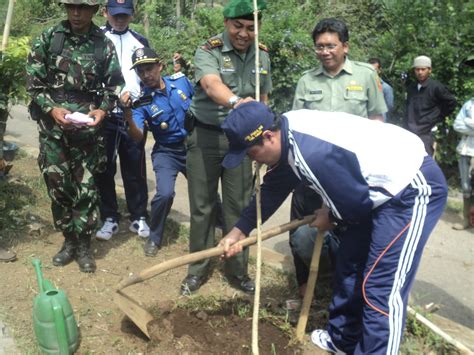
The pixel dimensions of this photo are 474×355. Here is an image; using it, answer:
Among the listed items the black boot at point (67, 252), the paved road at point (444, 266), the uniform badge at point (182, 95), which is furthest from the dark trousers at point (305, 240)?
the black boot at point (67, 252)

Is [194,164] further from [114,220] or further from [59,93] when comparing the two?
[114,220]

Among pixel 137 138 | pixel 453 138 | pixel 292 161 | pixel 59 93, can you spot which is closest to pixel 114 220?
pixel 137 138

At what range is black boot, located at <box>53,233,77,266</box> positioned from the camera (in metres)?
4.23

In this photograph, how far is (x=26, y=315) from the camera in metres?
3.50

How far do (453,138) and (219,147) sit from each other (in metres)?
4.99

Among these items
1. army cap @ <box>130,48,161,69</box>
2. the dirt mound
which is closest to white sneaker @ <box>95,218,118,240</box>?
army cap @ <box>130,48,161,69</box>

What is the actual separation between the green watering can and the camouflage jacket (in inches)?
56.0

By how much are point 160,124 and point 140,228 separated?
42.3 inches

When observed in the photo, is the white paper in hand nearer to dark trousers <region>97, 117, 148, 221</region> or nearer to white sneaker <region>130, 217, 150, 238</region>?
dark trousers <region>97, 117, 148, 221</region>

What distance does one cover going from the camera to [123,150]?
487cm

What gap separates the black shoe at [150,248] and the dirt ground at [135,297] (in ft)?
0.20

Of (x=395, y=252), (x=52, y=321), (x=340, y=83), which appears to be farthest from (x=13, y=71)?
(x=395, y=252)

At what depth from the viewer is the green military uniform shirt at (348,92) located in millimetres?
3783

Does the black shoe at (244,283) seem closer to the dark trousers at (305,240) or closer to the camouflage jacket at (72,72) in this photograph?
the dark trousers at (305,240)
